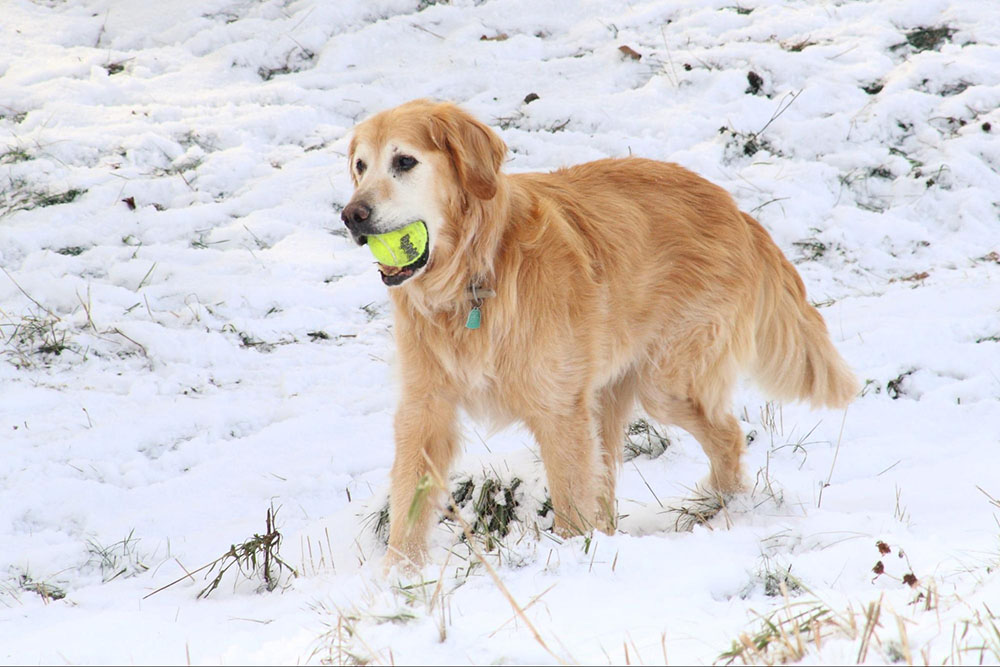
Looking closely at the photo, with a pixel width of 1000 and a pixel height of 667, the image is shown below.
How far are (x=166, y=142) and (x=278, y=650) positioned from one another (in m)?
5.10

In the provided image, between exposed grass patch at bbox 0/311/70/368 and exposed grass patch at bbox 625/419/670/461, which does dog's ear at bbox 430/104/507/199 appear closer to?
exposed grass patch at bbox 625/419/670/461

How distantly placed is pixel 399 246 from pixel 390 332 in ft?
5.78

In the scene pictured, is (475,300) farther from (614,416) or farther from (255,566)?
(255,566)

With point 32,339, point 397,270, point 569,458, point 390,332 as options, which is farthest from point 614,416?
point 32,339

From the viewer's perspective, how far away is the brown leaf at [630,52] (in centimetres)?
718

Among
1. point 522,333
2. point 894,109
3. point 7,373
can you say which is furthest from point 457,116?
point 894,109

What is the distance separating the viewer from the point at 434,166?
10.1 feet

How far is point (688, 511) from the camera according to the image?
3389 mm

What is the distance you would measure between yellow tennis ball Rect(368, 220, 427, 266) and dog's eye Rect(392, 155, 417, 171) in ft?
0.66

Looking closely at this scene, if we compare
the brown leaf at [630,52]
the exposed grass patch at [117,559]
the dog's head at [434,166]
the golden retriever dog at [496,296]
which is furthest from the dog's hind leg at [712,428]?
the brown leaf at [630,52]

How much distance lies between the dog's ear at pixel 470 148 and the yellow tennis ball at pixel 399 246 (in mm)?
243

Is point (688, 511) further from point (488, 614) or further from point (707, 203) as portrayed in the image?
point (488, 614)

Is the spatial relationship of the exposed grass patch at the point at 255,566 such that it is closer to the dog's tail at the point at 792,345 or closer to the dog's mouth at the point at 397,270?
the dog's mouth at the point at 397,270

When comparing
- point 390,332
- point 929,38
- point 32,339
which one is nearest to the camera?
point 32,339
